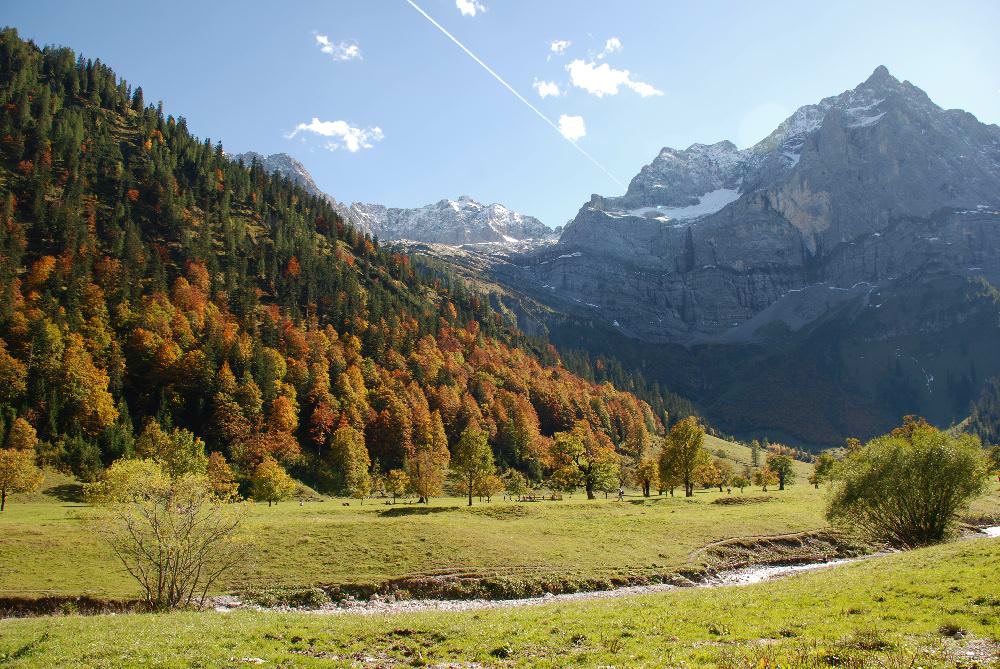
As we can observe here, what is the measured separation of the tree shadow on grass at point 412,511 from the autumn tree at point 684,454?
1900 inches

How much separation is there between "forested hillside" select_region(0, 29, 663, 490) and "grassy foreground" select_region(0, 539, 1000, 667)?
7174 centimetres

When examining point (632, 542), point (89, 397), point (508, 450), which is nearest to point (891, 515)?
point (632, 542)

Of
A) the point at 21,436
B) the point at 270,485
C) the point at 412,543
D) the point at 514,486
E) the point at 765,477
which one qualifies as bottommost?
the point at 514,486

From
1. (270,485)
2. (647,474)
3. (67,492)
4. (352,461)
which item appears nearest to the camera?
(67,492)

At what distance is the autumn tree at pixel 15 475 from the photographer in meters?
72.6

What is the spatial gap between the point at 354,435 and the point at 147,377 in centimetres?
4315

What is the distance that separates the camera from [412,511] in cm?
7700

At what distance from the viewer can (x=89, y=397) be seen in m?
Answer: 101

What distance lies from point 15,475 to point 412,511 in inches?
1983

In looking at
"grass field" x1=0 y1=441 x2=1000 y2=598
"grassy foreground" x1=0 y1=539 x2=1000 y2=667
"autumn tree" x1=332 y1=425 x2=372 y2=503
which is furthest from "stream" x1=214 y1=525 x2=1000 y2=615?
"autumn tree" x1=332 y1=425 x2=372 y2=503

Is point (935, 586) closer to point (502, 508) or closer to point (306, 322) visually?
point (502, 508)

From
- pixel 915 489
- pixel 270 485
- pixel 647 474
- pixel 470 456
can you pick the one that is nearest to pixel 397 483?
pixel 470 456

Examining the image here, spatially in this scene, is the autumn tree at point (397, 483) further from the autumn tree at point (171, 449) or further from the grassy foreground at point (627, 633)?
the grassy foreground at point (627, 633)

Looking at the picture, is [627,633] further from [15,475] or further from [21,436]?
[21,436]
